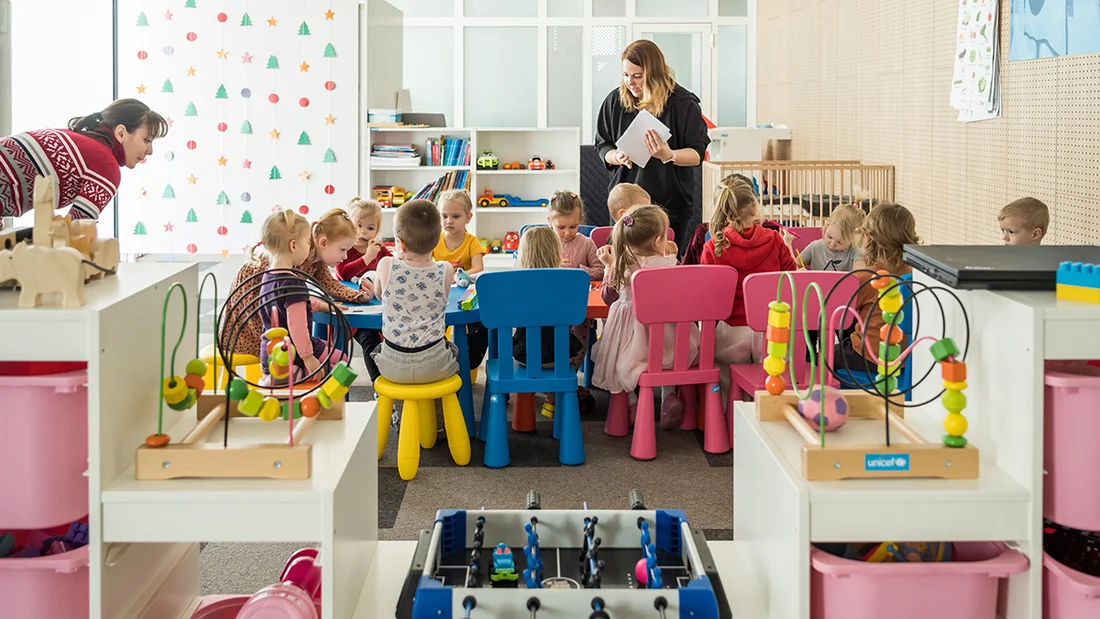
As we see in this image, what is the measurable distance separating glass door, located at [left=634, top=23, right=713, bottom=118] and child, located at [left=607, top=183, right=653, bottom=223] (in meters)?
5.77

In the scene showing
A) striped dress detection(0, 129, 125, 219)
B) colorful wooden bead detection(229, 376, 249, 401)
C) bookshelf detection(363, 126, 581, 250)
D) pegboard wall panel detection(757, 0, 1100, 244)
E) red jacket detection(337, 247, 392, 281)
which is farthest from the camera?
bookshelf detection(363, 126, 581, 250)

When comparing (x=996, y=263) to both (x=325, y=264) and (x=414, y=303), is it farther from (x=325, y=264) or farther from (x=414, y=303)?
(x=325, y=264)

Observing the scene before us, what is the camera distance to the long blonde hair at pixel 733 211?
4.04 metres

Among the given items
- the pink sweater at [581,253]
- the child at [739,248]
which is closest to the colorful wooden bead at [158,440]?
the child at [739,248]

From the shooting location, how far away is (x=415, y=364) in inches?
143

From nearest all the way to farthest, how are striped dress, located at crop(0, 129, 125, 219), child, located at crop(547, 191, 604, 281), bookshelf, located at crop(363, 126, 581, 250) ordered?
1. striped dress, located at crop(0, 129, 125, 219)
2. child, located at crop(547, 191, 604, 281)
3. bookshelf, located at crop(363, 126, 581, 250)

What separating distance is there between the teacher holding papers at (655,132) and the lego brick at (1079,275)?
10.4 feet

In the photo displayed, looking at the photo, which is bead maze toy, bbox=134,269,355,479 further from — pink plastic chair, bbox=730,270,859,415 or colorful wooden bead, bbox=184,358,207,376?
pink plastic chair, bbox=730,270,859,415

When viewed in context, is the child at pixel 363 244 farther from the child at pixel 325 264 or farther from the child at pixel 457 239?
the child at pixel 325 264

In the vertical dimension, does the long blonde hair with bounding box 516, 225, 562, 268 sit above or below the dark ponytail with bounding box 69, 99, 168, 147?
below

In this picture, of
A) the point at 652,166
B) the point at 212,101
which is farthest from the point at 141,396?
the point at 212,101

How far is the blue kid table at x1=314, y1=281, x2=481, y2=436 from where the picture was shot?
12.3 feet

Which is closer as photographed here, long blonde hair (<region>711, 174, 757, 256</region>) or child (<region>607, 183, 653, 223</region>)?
long blonde hair (<region>711, 174, 757, 256</region>)

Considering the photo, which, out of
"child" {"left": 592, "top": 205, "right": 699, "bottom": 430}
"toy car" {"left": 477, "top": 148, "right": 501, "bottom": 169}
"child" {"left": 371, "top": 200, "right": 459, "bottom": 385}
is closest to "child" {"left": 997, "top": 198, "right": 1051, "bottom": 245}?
"child" {"left": 592, "top": 205, "right": 699, "bottom": 430}
